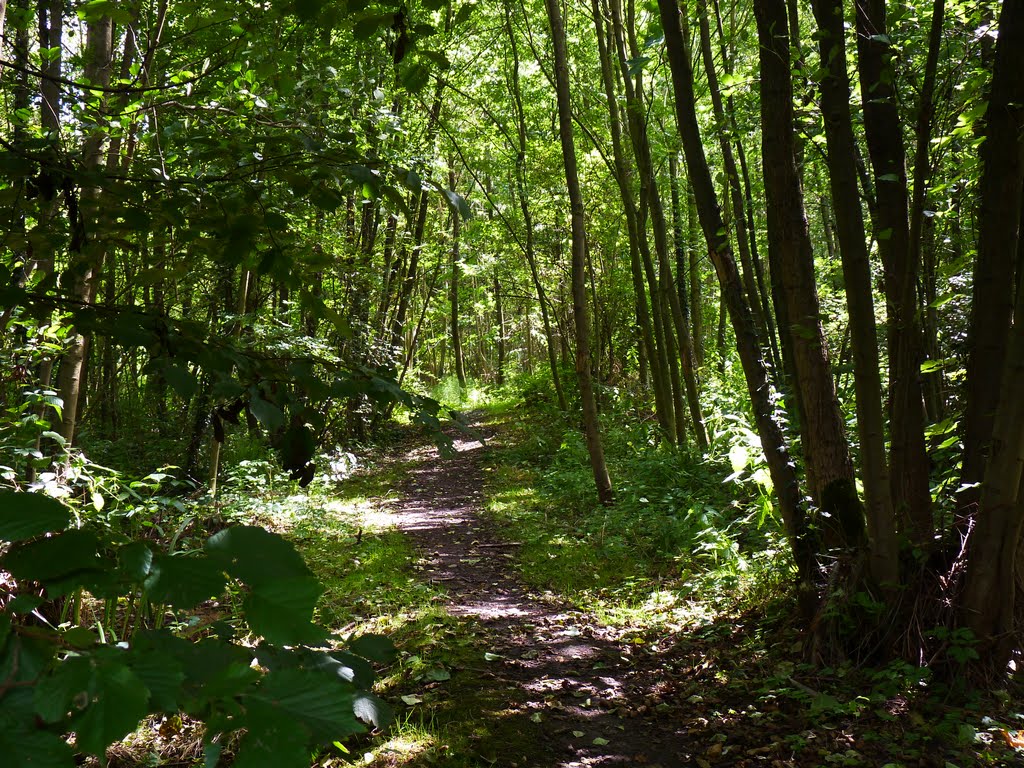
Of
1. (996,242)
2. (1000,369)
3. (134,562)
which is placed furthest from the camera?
(1000,369)

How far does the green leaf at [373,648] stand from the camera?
124 cm

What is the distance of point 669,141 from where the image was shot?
9.93m

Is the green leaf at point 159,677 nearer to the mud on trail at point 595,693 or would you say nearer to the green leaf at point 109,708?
the green leaf at point 109,708

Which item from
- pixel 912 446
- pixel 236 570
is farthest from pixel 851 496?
pixel 236 570

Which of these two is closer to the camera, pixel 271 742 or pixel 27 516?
pixel 271 742

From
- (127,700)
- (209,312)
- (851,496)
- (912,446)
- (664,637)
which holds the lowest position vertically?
(664,637)

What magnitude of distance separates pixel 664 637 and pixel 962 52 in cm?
409

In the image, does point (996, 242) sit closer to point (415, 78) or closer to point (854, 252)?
point (854, 252)

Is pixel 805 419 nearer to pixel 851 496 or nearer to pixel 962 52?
pixel 851 496

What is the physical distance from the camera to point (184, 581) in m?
0.88

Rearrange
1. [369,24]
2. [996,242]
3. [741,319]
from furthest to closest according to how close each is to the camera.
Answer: [741,319] → [996,242] → [369,24]

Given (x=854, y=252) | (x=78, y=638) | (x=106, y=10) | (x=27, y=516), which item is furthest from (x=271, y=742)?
(x=854, y=252)

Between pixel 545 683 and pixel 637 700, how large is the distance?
1.69ft

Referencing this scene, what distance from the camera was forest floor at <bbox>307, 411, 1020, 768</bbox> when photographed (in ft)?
10.0
